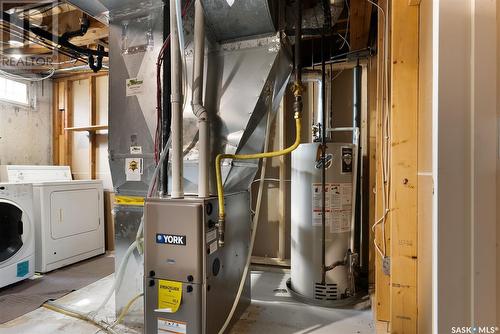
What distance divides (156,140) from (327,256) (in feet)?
4.79

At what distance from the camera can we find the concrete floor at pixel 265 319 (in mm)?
1634

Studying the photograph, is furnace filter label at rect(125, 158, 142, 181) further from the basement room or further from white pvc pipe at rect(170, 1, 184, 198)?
white pvc pipe at rect(170, 1, 184, 198)

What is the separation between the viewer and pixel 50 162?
382 centimetres

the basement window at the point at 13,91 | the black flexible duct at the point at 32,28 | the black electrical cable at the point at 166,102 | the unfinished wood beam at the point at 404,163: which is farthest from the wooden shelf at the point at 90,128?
the unfinished wood beam at the point at 404,163

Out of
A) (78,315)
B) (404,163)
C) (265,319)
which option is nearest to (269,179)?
(265,319)

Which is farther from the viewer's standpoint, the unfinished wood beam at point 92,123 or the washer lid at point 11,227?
the unfinished wood beam at point 92,123

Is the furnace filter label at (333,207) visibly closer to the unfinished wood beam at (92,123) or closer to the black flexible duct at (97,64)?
the black flexible duct at (97,64)

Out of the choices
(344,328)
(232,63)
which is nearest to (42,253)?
(232,63)

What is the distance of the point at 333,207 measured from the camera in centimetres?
199

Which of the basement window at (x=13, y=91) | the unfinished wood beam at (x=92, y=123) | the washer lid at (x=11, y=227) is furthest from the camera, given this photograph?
the unfinished wood beam at (x=92, y=123)

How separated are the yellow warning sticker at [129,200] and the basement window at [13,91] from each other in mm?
2818

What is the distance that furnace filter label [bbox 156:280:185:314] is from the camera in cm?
130

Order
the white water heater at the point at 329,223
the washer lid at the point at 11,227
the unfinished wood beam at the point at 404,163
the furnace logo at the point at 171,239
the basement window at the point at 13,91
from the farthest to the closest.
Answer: the basement window at the point at 13,91, the washer lid at the point at 11,227, the white water heater at the point at 329,223, the furnace logo at the point at 171,239, the unfinished wood beam at the point at 404,163

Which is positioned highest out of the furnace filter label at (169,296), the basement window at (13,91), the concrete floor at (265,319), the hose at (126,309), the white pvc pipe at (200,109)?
the basement window at (13,91)
